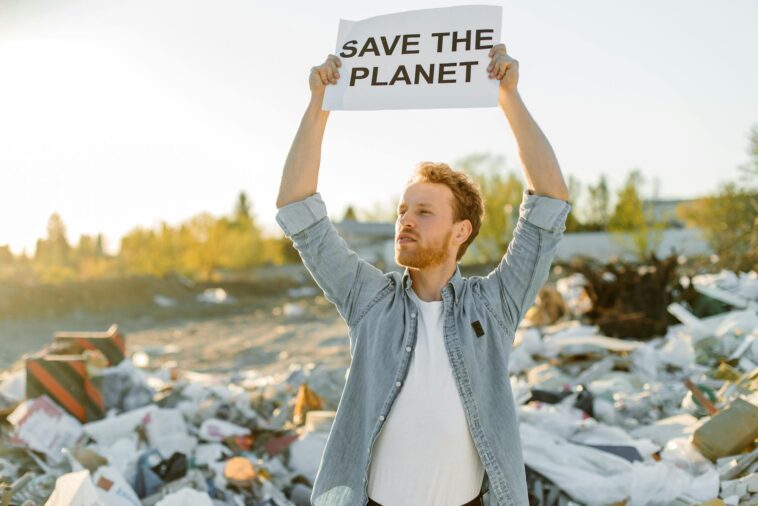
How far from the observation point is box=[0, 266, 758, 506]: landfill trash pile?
141 inches

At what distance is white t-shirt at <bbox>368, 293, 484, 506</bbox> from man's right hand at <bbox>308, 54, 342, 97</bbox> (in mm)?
894

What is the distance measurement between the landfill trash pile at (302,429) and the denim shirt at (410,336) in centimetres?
163

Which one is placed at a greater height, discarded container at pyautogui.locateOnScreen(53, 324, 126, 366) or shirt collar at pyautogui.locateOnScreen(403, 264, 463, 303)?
shirt collar at pyautogui.locateOnScreen(403, 264, 463, 303)

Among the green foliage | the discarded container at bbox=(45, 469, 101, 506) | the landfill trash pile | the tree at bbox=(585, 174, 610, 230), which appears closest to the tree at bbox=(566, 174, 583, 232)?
the tree at bbox=(585, 174, 610, 230)

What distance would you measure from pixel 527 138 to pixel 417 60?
0.47 metres

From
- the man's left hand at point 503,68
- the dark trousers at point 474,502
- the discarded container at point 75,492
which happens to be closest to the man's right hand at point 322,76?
the man's left hand at point 503,68

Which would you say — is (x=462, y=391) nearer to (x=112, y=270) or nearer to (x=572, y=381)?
(x=572, y=381)

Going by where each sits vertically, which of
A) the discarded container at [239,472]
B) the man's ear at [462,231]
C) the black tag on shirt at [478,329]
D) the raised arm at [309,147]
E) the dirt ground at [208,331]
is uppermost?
the raised arm at [309,147]

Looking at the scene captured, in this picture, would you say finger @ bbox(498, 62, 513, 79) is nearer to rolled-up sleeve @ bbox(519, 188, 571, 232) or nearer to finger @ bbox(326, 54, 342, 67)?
rolled-up sleeve @ bbox(519, 188, 571, 232)

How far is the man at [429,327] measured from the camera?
6.19ft

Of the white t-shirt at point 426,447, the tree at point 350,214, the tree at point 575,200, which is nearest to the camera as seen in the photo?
the white t-shirt at point 426,447

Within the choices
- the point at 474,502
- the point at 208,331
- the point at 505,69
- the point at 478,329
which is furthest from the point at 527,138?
the point at 208,331

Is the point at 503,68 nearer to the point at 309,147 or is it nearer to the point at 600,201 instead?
the point at 309,147

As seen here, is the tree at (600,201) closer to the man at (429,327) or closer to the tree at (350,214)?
the tree at (350,214)
